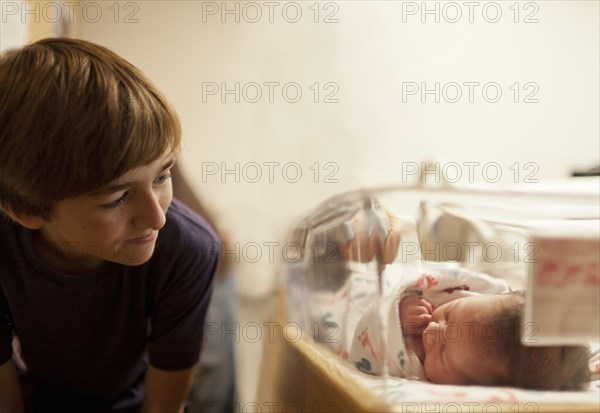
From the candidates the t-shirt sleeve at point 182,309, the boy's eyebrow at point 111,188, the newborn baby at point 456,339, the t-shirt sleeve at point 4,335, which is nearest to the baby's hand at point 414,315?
the newborn baby at point 456,339

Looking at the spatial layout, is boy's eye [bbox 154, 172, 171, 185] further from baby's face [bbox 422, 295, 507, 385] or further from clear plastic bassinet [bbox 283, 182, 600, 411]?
baby's face [bbox 422, 295, 507, 385]

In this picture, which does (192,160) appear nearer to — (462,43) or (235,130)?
(235,130)

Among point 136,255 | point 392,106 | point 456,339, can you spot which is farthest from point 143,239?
point 392,106

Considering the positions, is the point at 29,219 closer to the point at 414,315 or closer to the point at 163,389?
the point at 163,389

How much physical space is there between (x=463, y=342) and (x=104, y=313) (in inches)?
20.1

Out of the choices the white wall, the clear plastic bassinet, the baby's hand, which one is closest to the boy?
the clear plastic bassinet

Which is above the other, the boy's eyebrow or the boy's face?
the boy's eyebrow

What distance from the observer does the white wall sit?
62.0 inches

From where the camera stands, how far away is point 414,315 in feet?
2.49

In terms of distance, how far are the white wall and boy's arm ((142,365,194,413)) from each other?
2.25 ft

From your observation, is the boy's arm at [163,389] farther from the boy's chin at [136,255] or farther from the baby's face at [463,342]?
the baby's face at [463,342]

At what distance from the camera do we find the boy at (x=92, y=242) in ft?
1.95

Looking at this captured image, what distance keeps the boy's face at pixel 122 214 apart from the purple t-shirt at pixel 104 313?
8 cm

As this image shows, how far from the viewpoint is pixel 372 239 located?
64 cm
